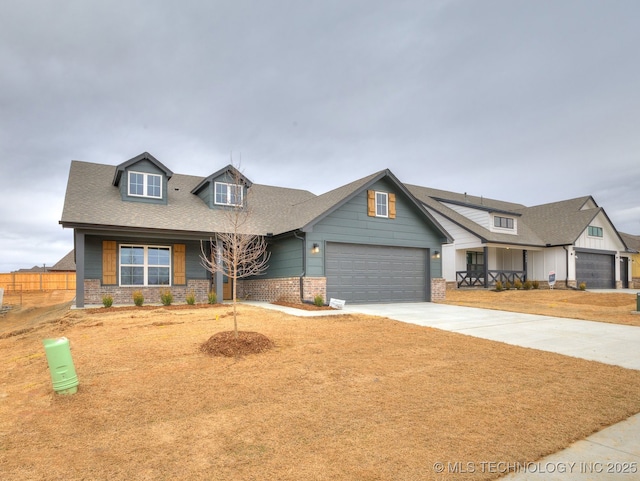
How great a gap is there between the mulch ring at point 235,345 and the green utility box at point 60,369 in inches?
85.5

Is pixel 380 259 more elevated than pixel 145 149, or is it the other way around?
pixel 145 149

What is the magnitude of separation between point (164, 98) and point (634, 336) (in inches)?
735

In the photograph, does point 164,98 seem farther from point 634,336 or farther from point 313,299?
point 634,336

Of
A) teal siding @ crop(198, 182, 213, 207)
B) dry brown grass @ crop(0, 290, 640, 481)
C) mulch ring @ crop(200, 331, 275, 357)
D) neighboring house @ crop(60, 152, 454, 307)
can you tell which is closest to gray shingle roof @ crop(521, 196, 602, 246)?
neighboring house @ crop(60, 152, 454, 307)

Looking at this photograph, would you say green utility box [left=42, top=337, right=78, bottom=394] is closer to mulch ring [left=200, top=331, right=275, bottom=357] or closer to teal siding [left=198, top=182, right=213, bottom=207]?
mulch ring [left=200, top=331, right=275, bottom=357]

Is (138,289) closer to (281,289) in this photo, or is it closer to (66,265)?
(281,289)

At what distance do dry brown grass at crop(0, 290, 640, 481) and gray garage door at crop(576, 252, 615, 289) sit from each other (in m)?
24.5

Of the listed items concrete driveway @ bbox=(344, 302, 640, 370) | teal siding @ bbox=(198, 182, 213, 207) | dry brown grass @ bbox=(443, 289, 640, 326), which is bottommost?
dry brown grass @ bbox=(443, 289, 640, 326)

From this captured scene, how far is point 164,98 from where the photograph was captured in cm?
1750

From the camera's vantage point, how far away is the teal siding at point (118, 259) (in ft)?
51.0

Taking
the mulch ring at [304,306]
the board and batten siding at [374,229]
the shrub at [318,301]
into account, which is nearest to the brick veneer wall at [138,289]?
the mulch ring at [304,306]

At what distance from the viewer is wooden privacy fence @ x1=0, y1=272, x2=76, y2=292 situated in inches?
1276

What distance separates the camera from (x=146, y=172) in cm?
1684

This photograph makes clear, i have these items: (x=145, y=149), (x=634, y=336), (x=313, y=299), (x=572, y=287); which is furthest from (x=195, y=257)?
(x=572, y=287)
